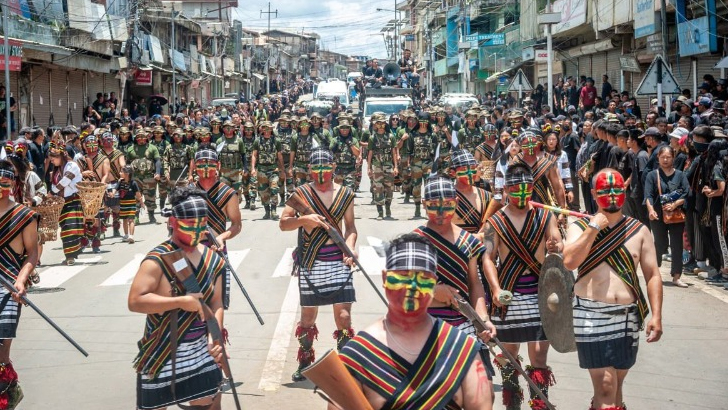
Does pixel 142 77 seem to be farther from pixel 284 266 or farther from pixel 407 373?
pixel 407 373

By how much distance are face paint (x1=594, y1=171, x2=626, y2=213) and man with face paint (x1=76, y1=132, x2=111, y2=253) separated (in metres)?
11.1

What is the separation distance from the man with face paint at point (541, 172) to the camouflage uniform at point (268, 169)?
36.4 ft

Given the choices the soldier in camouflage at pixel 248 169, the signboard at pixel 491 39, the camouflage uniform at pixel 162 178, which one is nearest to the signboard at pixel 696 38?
the soldier in camouflage at pixel 248 169

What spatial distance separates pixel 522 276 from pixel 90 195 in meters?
10.0

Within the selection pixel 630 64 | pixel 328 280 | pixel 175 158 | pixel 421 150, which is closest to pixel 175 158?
pixel 175 158

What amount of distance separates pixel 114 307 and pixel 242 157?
934 centimetres

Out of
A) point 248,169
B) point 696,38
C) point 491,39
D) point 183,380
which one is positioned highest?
point 491,39

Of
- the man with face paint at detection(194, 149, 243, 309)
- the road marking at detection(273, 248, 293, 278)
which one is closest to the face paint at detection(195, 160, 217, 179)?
the man with face paint at detection(194, 149, 243, 309)

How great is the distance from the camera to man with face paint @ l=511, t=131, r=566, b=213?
10.9 meters

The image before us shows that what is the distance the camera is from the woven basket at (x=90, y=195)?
1592 centimetres

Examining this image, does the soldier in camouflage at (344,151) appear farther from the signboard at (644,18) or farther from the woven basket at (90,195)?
the signboard at (644,18)

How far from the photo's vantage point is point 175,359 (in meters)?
6.09

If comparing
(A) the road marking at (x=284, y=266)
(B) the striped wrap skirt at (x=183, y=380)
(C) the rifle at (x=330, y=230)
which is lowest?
(A) the road marking at (x=284, y=266)

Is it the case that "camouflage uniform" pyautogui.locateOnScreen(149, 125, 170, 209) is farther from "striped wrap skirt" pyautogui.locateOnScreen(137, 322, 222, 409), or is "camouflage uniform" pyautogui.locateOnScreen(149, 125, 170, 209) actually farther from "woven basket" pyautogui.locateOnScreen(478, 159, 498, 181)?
"striped wrap skirt" pyautogui.locateOnScreen(137, 322, 222, 409)
